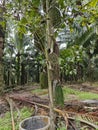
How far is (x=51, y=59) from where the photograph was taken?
320 cm

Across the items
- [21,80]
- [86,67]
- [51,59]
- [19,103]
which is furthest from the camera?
[86,67]

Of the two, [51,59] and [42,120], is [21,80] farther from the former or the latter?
[51,59]

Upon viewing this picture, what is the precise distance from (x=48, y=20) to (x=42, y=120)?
6.03 ft

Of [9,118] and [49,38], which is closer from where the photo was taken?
[49,38]

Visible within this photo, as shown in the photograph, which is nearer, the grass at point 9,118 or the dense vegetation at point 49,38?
the dense vegetation at point 49,38

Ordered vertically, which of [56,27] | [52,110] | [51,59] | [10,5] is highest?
[10,5]

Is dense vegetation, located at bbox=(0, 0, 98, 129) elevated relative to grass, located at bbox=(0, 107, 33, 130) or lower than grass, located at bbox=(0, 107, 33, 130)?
elevated

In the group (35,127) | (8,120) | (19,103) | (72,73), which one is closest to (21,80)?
(72,73)

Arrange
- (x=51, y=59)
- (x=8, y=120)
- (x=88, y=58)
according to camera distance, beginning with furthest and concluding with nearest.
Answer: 1. (x=88, y=58)
2. (x=8, y=120)
3. (x=51, y=59)

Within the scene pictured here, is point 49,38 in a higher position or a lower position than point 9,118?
higher

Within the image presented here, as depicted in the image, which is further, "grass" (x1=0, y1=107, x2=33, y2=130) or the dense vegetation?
"grass" (x1=0, y1=107, x2=33, y2=130)

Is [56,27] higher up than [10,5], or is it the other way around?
[10,5]

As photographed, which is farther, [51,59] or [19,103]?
[19,103]

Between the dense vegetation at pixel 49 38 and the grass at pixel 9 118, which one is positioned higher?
the dense vegetation at pixel 49 38
